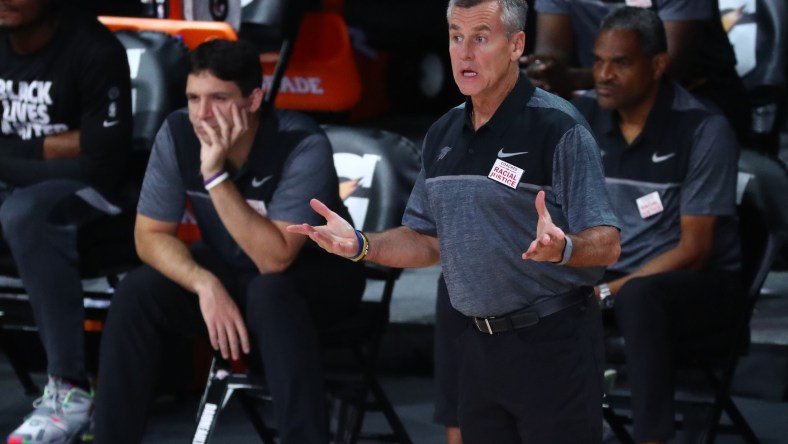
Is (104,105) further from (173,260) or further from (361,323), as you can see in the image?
(361,323)

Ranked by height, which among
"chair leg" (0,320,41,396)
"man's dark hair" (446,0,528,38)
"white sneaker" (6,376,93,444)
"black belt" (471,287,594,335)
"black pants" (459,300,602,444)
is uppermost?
"man's dark hair" (446,0,528,38)

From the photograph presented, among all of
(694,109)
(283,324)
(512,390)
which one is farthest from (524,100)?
(694,109)

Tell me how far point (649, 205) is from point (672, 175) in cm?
12

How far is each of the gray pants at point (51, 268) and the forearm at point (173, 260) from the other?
0.35 m

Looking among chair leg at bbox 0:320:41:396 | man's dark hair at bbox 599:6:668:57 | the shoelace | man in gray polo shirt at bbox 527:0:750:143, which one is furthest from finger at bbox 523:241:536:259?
chair leg at bbox 0:320:41:396

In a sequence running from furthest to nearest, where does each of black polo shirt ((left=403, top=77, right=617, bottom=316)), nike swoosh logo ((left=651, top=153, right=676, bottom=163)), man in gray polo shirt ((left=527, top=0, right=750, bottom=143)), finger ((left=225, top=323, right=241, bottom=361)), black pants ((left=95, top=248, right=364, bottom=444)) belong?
man in gray polo shirt ((left=527, top=0, right=750, bottom=143))
nike swoosh logo ((left=651, top=153, right=676, bottom=163))
finger ((left=225, top=323, right=241, bottom=361))
black pants ((left=95, top=248, right=364, bottom=444))
black polo shirt ((left=403, top=77, right=617, bottom=316))

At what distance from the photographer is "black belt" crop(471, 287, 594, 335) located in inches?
117

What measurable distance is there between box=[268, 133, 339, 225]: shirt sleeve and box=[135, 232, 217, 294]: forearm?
0.27 m

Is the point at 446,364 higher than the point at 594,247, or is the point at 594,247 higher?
the point at 594,247

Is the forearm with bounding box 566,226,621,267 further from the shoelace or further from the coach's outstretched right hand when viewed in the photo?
the shoelace

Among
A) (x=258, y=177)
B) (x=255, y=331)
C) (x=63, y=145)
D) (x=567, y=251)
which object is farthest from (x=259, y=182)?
(x=567, y=251)

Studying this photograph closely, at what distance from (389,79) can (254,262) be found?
A: 19.2 feet

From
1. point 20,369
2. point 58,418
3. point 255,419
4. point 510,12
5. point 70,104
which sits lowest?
point 20,369

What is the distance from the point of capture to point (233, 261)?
171 inches
